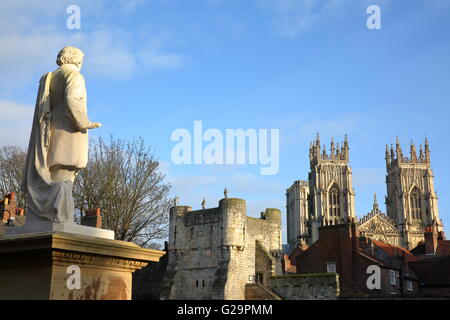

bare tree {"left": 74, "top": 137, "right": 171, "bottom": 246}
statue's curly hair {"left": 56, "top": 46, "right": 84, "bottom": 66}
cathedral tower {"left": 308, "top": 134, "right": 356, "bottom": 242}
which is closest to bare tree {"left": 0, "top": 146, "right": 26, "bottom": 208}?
bare tree {"left": 74, "top": 137, "right": 171, "bottom": 246}

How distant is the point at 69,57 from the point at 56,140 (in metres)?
1.35

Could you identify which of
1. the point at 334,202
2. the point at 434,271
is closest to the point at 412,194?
the point at 334,202

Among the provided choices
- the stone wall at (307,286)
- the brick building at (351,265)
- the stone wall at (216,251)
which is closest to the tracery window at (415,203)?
the stone wall at (216,251)

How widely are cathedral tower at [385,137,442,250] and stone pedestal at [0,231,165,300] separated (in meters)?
114

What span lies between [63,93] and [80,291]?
2815mm

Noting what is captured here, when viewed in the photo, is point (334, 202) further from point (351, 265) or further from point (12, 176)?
point (12, 176)

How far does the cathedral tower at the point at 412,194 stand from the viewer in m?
117

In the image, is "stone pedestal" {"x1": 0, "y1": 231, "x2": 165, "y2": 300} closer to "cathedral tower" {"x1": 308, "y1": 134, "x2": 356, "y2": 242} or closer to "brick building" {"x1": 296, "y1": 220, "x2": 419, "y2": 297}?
"brick building" {"x1": 296, "y1": 220, "x2": 419, "y2": 297}

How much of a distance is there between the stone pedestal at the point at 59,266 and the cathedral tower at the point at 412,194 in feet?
373

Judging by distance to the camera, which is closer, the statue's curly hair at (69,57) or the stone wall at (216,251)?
the statue's curly hair at (69,57)

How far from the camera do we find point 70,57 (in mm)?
8172

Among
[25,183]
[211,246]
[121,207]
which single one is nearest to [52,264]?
[25,183]

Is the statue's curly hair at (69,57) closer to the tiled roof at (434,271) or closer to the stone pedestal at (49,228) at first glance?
the stone pedestal at (49,228)

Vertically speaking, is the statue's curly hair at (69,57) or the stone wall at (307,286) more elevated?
the statue's curly hair at (69,57)
